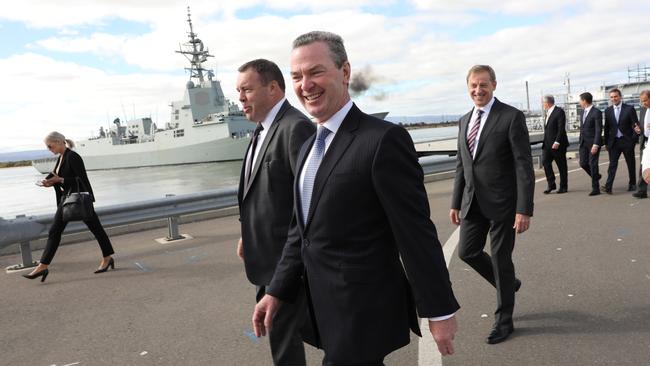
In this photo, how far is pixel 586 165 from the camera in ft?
32.8

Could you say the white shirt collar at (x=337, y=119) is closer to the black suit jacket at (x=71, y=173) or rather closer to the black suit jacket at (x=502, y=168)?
the black suit jacket at (x=502, y=168)

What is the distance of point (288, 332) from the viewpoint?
7.82ft

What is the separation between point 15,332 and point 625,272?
5615 mm

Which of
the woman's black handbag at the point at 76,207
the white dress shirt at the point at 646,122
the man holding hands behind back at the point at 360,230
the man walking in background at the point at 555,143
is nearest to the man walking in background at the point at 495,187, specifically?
the man holding hands behind back at the point at 360,230

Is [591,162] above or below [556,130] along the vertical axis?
below

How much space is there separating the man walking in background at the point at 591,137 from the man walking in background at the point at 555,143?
1.26 ft

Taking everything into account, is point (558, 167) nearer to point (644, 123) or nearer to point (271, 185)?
point (644, 123)

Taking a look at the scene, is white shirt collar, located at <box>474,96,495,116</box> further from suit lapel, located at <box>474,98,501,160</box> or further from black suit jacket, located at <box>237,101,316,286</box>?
black suit jacket, located at <box>237,101,316,286</box>

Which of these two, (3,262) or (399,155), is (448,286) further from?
(3,262)

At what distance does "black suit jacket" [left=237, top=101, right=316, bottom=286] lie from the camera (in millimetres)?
2508

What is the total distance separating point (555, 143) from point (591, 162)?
787mm

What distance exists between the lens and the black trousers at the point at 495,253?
134 inches

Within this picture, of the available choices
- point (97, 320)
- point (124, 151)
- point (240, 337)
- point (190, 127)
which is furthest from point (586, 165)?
point (124, 151)

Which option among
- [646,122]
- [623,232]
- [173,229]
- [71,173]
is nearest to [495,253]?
[623,232]
